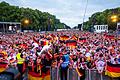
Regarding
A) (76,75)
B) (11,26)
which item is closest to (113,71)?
(76,75)

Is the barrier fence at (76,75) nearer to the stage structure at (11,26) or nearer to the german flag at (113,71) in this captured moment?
the german flag at (113,71)

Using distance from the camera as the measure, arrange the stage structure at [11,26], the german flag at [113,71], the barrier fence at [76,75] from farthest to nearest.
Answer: the stage structure at [11,26], the barrier fence at [76,75], the german flag at [113,71]

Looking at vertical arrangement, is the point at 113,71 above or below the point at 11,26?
below

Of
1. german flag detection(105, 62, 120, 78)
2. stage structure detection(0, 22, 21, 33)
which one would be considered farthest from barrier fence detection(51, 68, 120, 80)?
stage structure detection(0, 22, 21, 33)

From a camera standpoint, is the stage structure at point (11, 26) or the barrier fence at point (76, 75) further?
the stage structure at point (11, 26)

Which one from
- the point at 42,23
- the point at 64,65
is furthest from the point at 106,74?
the point at 42,23

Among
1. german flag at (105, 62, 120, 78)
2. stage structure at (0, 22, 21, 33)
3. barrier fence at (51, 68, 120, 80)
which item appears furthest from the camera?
stage structure at (0, 22, 21, 33)

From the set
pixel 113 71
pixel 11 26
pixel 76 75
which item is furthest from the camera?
pixel 11 26

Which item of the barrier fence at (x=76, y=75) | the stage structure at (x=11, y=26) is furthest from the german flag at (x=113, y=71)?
the stage structure at (x=11, y=26)

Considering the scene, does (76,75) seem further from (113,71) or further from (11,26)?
(11,26)

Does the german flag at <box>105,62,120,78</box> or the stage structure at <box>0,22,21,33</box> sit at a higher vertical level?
the stage structure at <box>0,22,21,33</box>

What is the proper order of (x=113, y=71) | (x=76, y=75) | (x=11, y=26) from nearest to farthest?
(x=113, y=71), (x=76, y=75), (x=11, y=26)

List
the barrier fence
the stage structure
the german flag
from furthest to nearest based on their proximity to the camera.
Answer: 1. the stage structure
2. the barrier fence
3. the german flag

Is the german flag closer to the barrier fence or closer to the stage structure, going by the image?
the barrier fence
